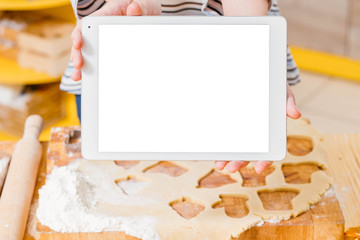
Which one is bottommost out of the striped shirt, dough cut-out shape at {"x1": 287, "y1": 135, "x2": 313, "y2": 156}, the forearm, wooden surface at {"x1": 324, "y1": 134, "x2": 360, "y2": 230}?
wooden surface at {"x1": 324, "y1": 134, "x2": 360, "y2": 230}

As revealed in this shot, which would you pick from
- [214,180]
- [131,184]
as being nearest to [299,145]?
[214,180]

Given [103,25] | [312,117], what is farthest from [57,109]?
[103,25]

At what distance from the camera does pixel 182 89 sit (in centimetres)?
89

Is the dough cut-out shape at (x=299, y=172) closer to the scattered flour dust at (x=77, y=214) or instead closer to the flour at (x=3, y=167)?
the scattered flour dust at (x=77, y=214)

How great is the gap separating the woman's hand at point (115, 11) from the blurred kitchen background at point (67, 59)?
1.05 m

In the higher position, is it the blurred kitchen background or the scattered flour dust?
the scattered flour dust

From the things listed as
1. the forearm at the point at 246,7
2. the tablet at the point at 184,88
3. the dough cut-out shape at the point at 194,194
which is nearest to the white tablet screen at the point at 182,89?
the tablet at the point at 184,88

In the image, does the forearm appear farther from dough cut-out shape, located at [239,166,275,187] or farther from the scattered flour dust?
the scattered flour dust

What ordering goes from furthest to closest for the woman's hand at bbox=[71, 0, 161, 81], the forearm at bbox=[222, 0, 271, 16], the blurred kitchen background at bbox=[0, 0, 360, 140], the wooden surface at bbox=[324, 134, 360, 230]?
the blurred kitchen background at bbox=[0, 0, 360, 140] → the forearm at bbox=[222, 0, 271, 16] → the wooden surface at bbox=[324, 134, 360, 230] → the woman's hand at bbox=[71, 0, 161, 81]

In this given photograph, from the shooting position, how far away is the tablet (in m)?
0.87

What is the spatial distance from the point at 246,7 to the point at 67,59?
1143 mm

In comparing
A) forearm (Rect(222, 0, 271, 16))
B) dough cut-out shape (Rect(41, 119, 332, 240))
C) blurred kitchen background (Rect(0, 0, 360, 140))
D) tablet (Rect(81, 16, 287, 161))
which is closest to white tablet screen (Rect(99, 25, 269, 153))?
tablet (Rect(81, 16, 287, 161))

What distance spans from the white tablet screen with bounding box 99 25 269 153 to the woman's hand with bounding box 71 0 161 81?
0.03 metres

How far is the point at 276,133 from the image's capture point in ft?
2.90
